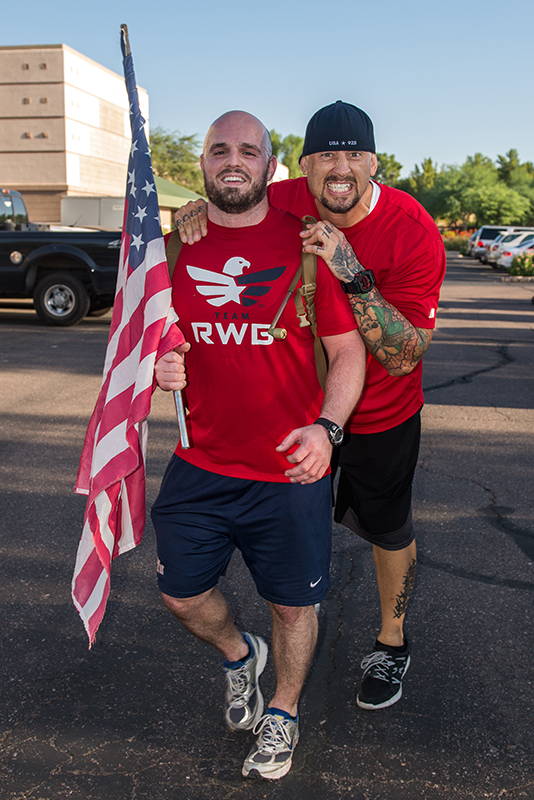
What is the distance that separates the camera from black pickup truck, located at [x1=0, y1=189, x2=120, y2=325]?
12.9 metres

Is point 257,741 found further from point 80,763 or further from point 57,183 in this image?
point 57,183

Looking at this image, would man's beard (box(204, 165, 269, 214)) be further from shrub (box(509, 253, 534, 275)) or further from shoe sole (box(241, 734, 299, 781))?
shrub (box(509, 253, 534, 275))

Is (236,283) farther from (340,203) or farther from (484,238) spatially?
(484,238)

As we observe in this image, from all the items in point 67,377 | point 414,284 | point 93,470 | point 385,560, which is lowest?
point 67,377

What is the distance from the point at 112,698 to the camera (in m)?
3.05

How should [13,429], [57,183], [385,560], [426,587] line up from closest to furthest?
[385,560], [426,587], [13,429], [57,183]

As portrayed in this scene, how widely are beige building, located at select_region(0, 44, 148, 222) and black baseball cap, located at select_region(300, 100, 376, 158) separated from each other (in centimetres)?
4157

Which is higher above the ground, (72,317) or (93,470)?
(93,470)

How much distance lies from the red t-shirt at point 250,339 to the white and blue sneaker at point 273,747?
0.81m

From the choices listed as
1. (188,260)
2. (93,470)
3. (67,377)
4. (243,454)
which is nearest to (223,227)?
(188,260)

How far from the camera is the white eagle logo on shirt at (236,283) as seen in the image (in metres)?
2.56

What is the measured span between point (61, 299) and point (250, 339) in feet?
37.6

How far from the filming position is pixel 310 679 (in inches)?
126

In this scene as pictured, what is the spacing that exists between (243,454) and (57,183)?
42736mm
